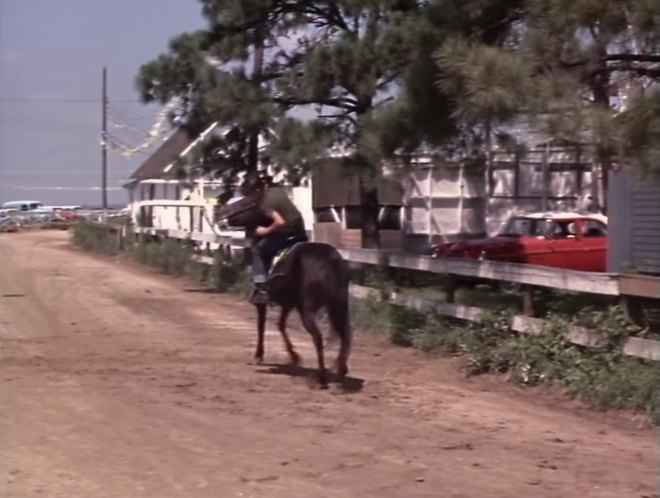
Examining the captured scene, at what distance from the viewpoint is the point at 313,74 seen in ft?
66.0

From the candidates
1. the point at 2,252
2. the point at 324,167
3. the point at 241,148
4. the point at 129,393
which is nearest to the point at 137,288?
the point at 241,148

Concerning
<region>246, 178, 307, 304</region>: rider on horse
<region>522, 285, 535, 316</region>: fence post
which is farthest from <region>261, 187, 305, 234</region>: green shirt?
<region>522, 285, 535, 316</region>: fence post

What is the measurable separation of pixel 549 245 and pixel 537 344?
442 inches

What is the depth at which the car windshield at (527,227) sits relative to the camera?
2295 centimetres

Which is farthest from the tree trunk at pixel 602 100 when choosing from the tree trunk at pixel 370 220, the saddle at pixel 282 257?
the tree trunk at pixel 370 220

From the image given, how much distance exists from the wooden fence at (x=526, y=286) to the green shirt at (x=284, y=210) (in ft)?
7.25

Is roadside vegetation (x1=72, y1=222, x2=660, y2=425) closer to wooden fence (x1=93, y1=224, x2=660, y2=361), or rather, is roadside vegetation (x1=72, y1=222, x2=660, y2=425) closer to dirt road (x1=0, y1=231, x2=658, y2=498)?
wooden fence (x1=93, y1=224, x2=660, y2=361)

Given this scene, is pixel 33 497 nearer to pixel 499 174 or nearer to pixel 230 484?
pixel 230 484

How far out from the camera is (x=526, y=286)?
12.2 meters

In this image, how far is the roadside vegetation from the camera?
10031mm

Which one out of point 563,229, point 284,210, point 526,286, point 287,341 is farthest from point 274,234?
point 563,229

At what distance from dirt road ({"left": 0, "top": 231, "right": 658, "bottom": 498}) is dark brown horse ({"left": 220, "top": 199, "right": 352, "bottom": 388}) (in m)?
0.48

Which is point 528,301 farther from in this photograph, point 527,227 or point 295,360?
point 527,227

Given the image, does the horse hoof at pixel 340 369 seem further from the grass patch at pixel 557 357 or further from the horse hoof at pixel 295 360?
the grass patch at pixel 557 357
